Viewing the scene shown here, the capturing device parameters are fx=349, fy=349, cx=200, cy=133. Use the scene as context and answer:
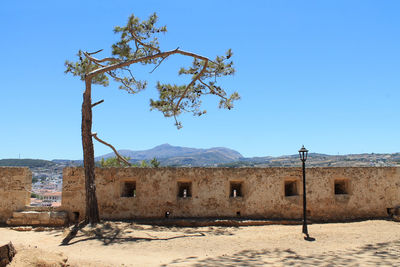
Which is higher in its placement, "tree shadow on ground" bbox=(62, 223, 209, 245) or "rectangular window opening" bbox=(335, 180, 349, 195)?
"rectangular window opening" bbox=(335, 180, 349, 195)

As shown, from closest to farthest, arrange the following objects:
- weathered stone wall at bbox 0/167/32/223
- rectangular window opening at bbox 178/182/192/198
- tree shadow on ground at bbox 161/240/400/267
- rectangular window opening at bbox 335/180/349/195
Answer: tree shadow on ground at bbox 161/240/400/267, weathered stone wall at bbox 0/167/32/223, rectangular window opening at bbox 178/182/192/198, rectangular window opening at bbox 335/180/349/195

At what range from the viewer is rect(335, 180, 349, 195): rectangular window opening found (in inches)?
520

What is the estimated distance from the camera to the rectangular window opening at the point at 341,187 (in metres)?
13.2

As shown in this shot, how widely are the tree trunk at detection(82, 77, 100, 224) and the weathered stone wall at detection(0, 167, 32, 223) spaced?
261 cm

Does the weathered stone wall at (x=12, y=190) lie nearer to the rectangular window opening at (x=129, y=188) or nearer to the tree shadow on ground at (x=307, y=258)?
the rectangular window opening at (x=129, y=188)

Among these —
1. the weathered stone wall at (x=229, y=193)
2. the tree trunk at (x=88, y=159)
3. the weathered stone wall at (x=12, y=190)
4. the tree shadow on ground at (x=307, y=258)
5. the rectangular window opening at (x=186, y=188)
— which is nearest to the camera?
the tree shadow on ground at (x=307, y=258)

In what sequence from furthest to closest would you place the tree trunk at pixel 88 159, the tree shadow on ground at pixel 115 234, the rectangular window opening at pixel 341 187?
1. the rectangular window opening at pixel 341 187
2. the tree trunk at pixel 88 159
3. the tree shadow on ground at pixel 115 234

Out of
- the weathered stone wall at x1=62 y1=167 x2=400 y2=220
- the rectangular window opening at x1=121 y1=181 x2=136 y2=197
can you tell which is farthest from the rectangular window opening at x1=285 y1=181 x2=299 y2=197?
the rectangular window opening at x1=121 y1=181 x2=136 y2=197

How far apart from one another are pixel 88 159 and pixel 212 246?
493cm

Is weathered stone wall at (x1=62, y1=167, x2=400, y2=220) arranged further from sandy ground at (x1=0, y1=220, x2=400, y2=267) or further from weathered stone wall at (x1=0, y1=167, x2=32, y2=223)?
weathered stone wall at (x1=0, y1=167, x2=32, y2=223)

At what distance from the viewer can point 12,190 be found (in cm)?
1198

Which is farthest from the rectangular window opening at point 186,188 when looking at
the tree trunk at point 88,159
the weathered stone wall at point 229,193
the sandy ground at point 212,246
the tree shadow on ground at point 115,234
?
the tree trunk at point 88,159

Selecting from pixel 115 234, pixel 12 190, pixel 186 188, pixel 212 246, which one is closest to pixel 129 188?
pixel 186 188

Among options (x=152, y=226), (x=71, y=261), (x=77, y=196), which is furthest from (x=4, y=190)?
(x=71, y=261)
